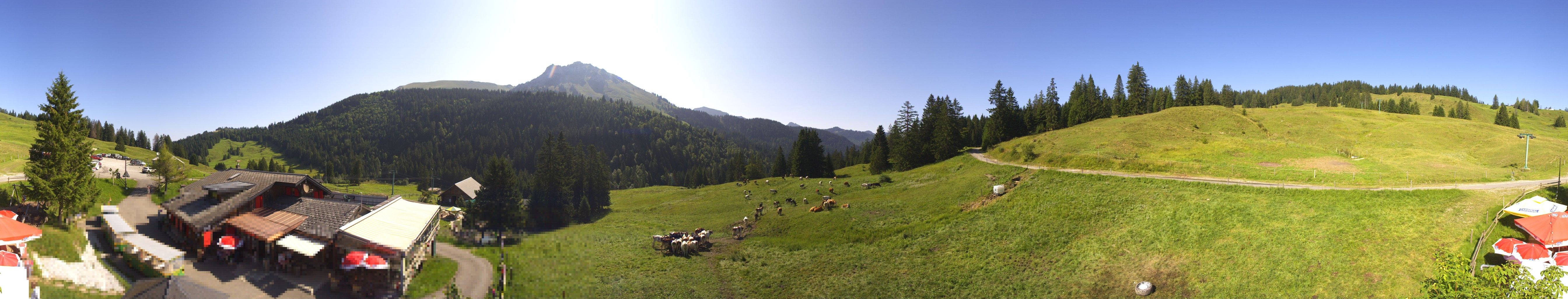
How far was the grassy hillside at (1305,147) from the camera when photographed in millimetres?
29125

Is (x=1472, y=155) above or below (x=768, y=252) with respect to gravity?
above

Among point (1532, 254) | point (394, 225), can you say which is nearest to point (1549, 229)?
point (1532, 254)

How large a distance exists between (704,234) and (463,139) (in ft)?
605

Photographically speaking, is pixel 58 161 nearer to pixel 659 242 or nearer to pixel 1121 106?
pixel 659 242

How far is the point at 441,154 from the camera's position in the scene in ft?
501

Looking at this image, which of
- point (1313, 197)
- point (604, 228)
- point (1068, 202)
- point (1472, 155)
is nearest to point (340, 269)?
point (604, 228)

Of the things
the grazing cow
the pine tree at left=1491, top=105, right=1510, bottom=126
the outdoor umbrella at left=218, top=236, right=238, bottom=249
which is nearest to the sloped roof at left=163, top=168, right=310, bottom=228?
the outdoor umbrella at left=218, top=236, right=238, bottom=249

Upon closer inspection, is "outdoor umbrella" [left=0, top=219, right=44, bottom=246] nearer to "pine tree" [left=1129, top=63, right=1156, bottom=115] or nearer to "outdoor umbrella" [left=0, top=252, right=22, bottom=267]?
"outdoor umbrella" [left=0, top=252, right=22, bottom=267]

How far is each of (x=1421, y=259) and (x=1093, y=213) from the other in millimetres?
11131

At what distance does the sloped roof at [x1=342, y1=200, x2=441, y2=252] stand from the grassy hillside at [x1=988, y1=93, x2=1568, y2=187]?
143ft

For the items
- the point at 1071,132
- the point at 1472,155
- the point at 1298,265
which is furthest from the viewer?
the point at 1071,132

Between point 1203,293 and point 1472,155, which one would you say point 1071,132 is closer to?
point 1472,155

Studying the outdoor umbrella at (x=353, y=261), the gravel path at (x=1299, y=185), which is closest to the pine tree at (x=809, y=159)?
the gravel path at (x=1299, y=185)

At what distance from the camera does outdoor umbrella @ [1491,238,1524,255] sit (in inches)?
631
